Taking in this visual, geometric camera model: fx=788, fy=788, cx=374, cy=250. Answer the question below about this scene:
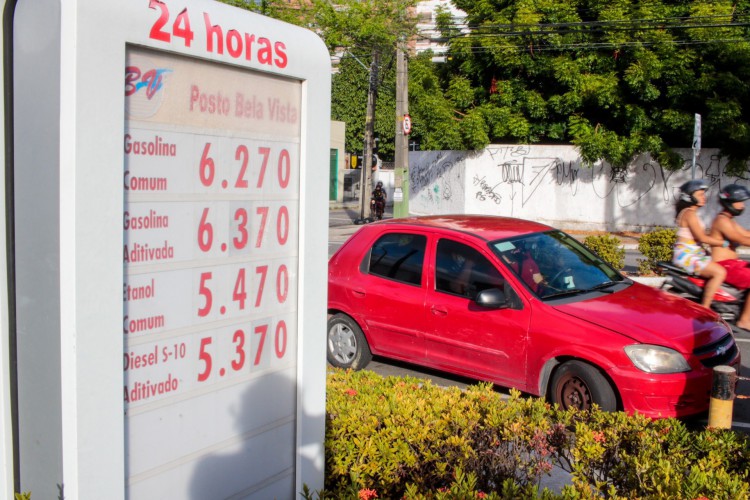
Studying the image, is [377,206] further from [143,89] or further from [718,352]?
[143,89]

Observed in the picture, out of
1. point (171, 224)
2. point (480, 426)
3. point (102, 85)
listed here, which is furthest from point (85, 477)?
point (480, 426)

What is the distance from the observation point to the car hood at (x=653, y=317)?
6332 millimetres

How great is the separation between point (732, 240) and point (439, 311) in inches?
111

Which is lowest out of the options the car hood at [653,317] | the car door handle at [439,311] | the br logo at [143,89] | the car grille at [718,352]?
the car grille at [718,352]

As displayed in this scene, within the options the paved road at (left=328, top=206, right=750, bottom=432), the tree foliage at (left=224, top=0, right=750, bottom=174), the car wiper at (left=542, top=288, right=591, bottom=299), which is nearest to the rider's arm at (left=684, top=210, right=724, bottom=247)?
the car wiper at (left=542, top=288, right=591, bottom=299)

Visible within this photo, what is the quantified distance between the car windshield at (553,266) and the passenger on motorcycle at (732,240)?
93cm

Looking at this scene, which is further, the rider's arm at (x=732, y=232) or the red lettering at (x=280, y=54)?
the rider's arm at (x=732, y=232)

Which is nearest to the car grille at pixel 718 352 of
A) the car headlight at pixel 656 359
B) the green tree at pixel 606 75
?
the car headlight at pixel 656 359

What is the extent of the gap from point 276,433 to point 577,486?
1320 millimetres

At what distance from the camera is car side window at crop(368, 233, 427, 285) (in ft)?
25.8

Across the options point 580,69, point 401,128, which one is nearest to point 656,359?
point 401,128

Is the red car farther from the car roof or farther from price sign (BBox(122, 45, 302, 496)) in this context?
price sign (BBox(122, 45, 302, 496))

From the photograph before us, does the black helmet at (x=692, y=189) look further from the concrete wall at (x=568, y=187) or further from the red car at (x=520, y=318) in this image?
the concrete wall at (x=568, y=187)

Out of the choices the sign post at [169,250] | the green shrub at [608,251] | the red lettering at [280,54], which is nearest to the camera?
the sign post at [169,250]
